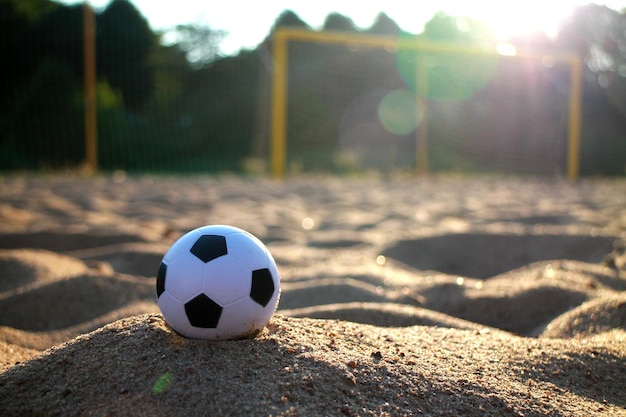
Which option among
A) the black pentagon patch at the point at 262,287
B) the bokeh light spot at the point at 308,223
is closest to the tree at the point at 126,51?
the bokeh light spot at the point at 308,223

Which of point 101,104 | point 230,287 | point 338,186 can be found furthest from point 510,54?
point 230,287

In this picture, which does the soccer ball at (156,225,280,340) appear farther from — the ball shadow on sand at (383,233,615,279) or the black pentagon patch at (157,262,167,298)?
the ball shadow on sand at (383,233,615,279)

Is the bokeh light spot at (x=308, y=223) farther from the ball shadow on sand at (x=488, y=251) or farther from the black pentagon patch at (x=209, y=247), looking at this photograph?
the black pentagon patch at (x=209, y=247)

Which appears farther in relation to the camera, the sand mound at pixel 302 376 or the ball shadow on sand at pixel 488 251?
the ball shadow on sand at pixel 488 251

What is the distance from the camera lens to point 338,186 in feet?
23.6

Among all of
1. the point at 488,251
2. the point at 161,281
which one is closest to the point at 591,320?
the point at 161,281

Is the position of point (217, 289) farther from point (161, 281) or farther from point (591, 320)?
point (591, 320)

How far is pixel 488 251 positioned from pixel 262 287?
2207 millimetres

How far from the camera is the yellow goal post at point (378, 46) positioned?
8.45 meters

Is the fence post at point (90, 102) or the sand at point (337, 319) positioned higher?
the fence post at point (90, 102)

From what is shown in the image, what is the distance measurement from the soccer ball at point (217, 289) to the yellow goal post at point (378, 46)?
6874mm

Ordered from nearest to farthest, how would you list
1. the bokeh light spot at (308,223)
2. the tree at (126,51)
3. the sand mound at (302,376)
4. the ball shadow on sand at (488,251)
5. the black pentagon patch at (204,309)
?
the sand mound at (302,376) < the black pentagon patch at (204,309) < the ball shadow on sand at (488,251) < the bokeh light spot at (308,223) < the tree at (126,51)

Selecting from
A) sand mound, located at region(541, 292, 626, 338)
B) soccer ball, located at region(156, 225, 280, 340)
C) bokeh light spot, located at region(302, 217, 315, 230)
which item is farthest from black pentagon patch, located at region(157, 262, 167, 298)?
bokeh light spot, located at region(302, 217, 315, 230)

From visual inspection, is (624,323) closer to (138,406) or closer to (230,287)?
(230,287)
